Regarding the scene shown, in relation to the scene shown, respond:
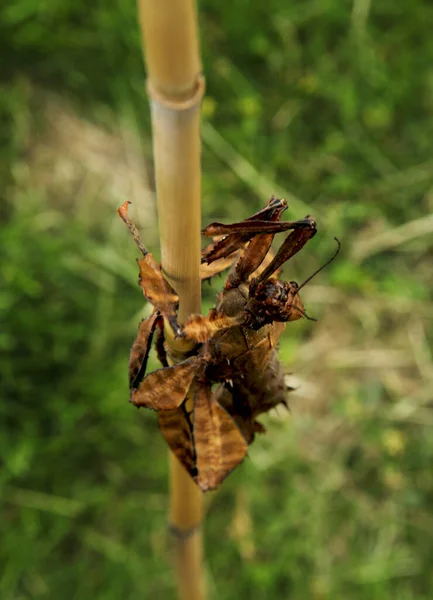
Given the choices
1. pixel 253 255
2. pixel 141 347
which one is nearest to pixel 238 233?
pixel 253 255

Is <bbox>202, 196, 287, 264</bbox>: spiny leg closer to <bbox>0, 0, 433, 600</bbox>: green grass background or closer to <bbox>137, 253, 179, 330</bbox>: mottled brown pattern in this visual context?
<bbox>137, 253, 179, 330</bbox>: mottled brown pattern

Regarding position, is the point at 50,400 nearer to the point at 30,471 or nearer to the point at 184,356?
the point at 30,471

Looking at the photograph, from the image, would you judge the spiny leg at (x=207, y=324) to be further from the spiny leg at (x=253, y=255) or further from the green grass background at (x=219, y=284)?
the green grass background at (x=219, y=284)

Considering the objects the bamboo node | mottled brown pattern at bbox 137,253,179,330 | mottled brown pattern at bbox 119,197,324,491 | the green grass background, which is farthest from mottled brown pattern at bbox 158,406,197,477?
the green grass background

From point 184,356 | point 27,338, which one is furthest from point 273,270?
point 27,338

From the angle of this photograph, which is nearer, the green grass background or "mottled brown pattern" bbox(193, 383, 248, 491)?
"mottled brown pattern" bbox(193, 383, 248, 491)

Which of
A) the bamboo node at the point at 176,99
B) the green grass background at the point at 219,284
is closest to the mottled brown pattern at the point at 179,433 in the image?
the bamboo node at the point at 176,99

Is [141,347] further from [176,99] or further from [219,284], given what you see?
[219,284]

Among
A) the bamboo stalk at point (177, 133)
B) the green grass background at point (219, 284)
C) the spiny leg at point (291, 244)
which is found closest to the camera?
the bamboo stalk at point (177, 133)
